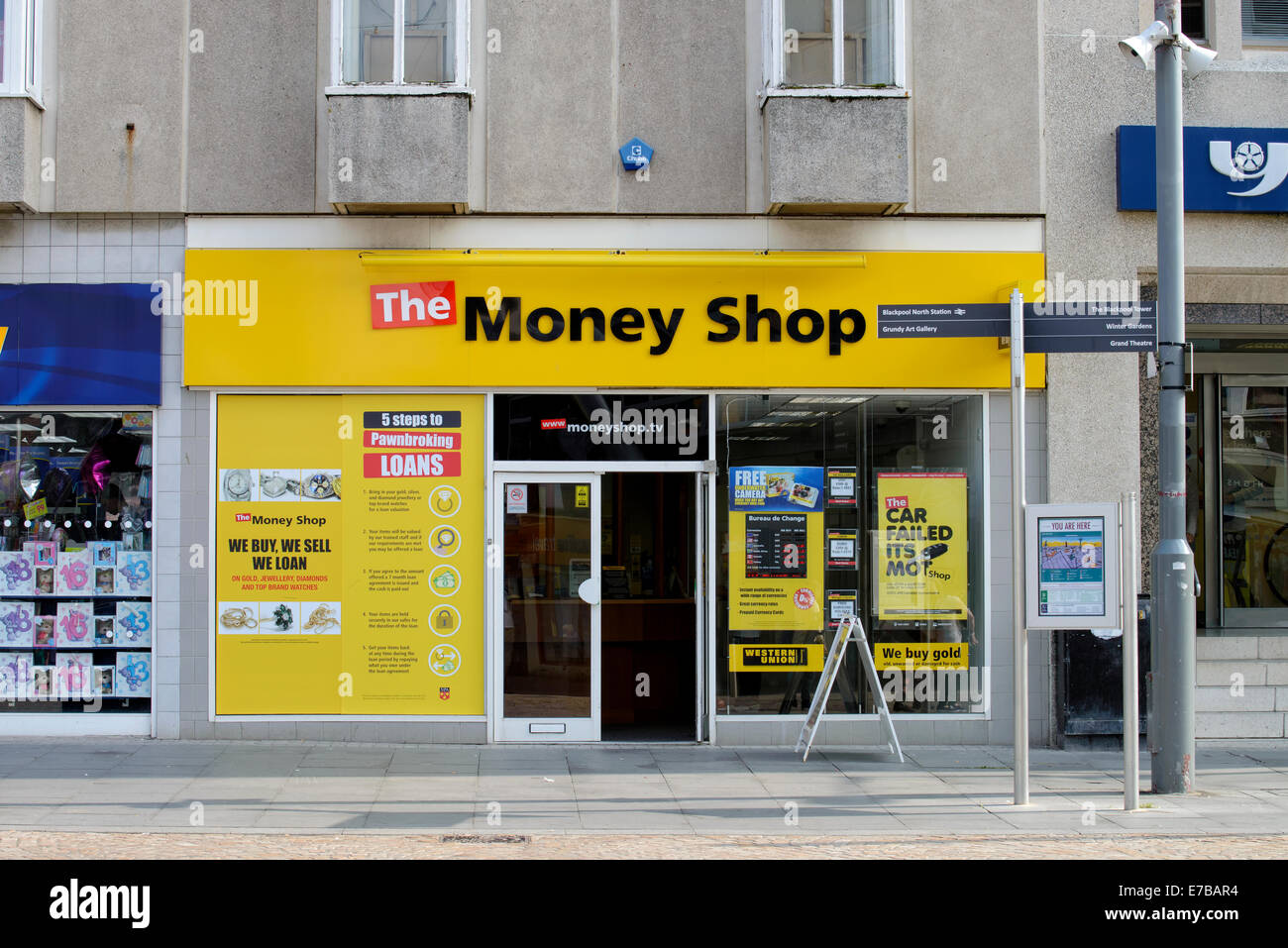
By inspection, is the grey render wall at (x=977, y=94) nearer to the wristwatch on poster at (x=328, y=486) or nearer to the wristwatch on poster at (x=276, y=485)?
the wristwatch on poster at (x=328, y=486)

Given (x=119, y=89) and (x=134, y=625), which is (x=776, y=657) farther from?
(x=119, y=89)

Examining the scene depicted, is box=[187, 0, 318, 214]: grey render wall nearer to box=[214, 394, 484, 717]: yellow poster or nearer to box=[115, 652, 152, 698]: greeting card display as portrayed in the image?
box=[214, 394, 484, 717]: yellow poster

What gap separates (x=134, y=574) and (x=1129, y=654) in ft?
26.6

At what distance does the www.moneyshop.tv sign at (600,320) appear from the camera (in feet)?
33.3

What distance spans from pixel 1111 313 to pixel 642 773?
4876mm

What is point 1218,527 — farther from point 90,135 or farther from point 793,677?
point 90,135

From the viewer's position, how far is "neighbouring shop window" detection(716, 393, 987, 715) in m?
10.4

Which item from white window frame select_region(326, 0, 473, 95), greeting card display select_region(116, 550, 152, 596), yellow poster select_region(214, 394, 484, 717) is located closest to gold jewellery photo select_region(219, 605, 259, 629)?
yellow poster select_region(214, 394, 484, 717)

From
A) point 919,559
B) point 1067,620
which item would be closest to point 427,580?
point 919,559

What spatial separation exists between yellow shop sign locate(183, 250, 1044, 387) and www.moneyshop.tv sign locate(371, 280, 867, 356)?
0.04 feet

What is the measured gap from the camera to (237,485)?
1024 cm

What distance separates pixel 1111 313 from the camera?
27.8 feet

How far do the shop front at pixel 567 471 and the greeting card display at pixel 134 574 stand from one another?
71cm

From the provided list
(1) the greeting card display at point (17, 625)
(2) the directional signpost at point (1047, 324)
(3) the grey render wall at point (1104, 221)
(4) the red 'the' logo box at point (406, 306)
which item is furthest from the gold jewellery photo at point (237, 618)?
(3) the grey render wall at point (1104, 221)
